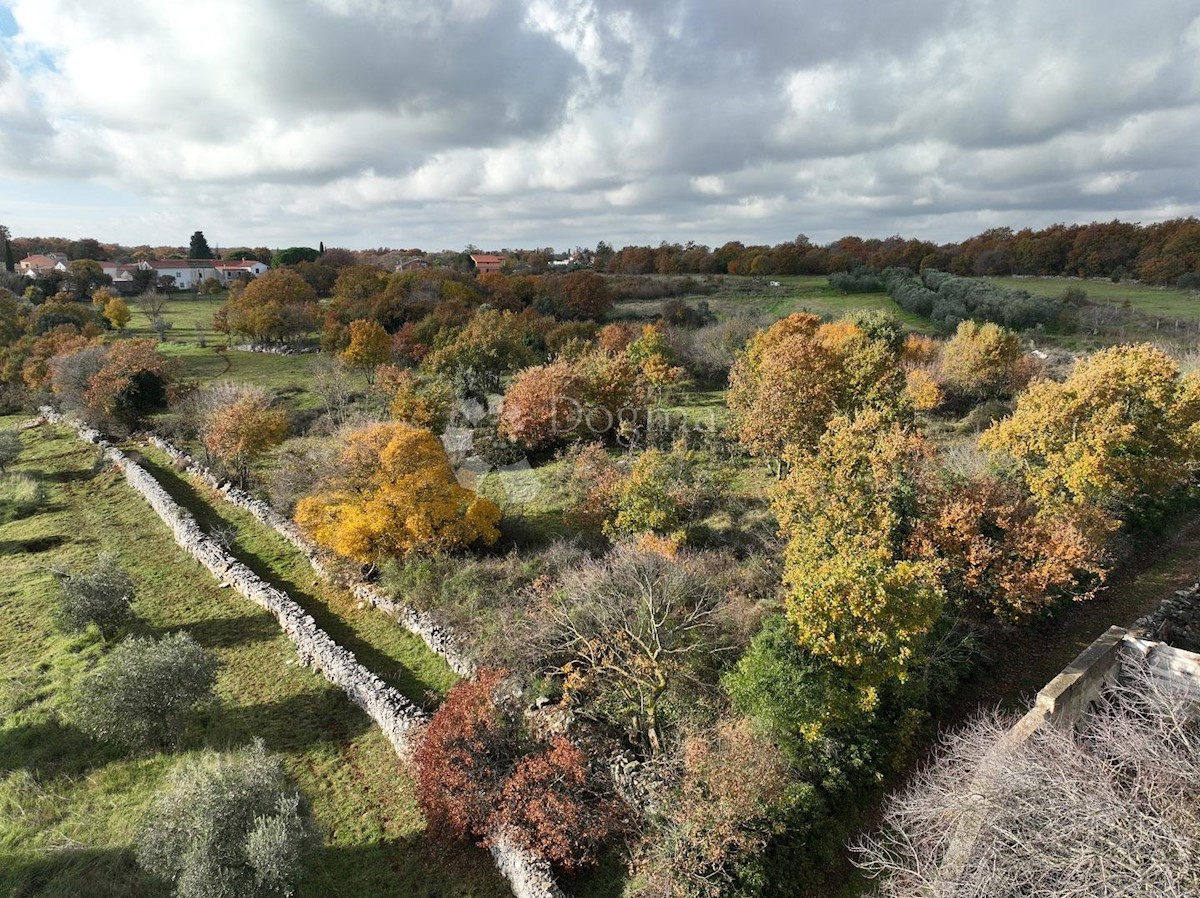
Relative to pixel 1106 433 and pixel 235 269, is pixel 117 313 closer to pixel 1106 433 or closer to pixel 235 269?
pixel 235 269

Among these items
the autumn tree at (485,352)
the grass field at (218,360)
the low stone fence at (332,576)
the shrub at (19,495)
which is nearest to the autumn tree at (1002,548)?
the low stone fence at (332,576)

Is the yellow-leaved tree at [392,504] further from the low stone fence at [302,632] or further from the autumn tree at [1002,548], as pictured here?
the autumn tree at [1002,548]

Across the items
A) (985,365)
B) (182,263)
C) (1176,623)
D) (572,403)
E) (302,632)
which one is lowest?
(302,632)

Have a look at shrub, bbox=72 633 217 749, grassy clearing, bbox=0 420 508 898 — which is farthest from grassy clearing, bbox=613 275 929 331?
shrub, bbox=72 633 217 749

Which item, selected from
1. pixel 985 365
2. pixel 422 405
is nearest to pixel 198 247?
pixel 422 405

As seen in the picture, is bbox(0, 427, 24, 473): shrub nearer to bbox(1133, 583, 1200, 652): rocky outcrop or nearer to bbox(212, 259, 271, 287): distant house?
bbox(1133, 583, 1200, 652): rocky outcrop

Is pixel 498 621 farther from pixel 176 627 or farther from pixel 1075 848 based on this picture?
pixel 1075 848
